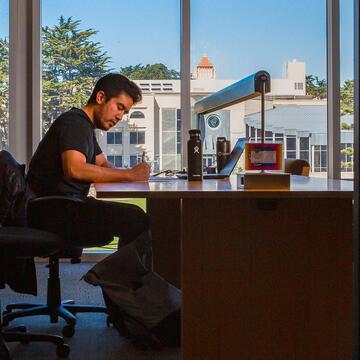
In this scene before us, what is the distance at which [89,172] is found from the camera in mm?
2418

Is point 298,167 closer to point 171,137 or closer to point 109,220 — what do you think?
point 109,220

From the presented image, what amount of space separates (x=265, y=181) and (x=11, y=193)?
112cm

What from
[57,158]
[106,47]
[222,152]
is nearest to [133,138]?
[106,47]

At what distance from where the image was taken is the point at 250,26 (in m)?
4.73

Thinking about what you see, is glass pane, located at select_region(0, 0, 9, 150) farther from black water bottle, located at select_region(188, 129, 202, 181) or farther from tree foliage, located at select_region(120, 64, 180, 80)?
black water bottle, located at select_region(188, 129, 202, 181)

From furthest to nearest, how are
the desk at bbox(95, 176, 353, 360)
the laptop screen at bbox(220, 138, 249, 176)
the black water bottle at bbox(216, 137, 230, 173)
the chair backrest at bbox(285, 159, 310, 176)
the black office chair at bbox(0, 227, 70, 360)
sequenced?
the chair backrest at bbox(285, 159, 310, 176) → the black water bottle at bbox(216, 137, 230, 173) → the laptop screen at bbox(220, 138, 249, 176) → the black office chair at bbox(0, 227, 70, 360) → the desk at bbox(95, 176, 353, 360)

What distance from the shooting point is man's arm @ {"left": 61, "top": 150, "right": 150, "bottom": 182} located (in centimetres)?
240

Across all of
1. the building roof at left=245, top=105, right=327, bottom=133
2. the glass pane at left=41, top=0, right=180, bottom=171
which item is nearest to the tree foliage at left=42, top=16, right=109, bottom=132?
the glass pane at left=41, top=0, right=180, bottom=171

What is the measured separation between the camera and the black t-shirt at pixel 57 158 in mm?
2557

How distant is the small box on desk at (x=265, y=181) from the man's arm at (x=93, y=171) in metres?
0.77

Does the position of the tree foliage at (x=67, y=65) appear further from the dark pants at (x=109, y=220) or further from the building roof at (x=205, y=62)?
the dark pants at (x=109, y=220)

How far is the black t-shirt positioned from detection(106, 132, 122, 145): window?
204 centimetres

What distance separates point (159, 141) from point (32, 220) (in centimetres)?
243

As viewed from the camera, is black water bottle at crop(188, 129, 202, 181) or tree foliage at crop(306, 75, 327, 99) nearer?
black water bottle at crop(188, 129, 202, 181)
